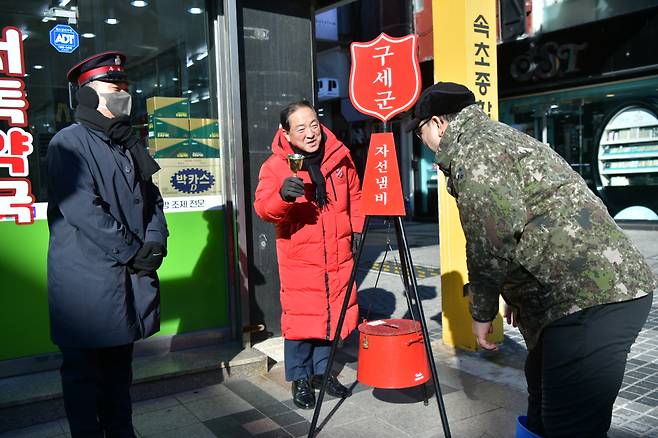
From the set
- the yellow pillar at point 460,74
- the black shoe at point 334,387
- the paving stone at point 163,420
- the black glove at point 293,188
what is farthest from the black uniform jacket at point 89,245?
the yellow pillar at point 460,74

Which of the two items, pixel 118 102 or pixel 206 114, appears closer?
pixel 118 102

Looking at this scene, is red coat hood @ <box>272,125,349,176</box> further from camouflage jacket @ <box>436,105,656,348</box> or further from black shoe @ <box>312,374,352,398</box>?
camouflage jacket @ <box>436,105,656,348</box>

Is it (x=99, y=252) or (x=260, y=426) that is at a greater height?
(x=99, y=252)

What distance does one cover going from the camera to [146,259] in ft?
9.18

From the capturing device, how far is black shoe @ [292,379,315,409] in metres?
3.79

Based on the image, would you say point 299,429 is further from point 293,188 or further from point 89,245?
point 89,245

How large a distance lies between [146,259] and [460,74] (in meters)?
2.84

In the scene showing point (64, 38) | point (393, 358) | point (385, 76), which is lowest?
point (393, 358)

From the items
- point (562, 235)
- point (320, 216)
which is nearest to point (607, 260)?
point (562, 235)

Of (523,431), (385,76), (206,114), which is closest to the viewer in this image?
(523,431)

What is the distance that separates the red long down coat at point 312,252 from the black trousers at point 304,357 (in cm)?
12

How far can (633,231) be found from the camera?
11586 mm

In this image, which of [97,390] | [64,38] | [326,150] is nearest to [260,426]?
[97,390]

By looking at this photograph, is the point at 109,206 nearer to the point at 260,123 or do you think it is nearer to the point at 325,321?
the point at 325,321
